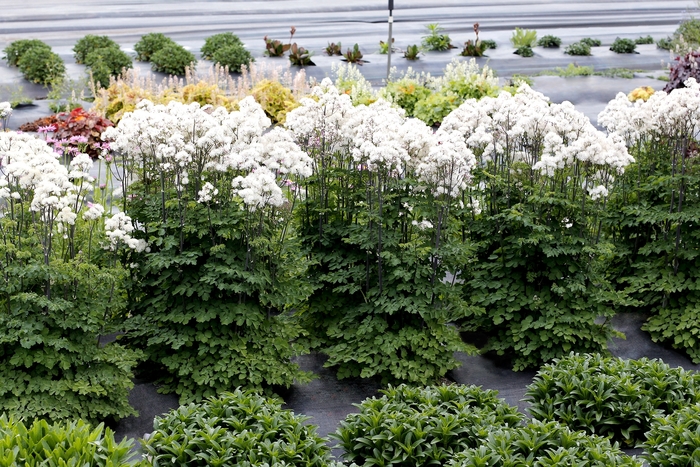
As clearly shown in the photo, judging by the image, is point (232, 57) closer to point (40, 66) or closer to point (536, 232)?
point (40, 66)

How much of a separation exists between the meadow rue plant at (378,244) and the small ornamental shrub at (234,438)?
1.39m

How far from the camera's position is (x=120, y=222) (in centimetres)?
598

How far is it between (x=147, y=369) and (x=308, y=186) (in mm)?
1971

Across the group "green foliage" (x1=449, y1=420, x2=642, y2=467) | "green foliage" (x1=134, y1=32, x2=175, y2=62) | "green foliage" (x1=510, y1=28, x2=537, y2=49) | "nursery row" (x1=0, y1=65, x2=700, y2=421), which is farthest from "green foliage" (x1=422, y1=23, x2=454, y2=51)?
"green foliage" (x1=449, y1=420, x2=642, y2=467)

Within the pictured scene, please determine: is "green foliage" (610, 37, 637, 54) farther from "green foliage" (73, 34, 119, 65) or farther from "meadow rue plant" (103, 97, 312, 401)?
"meadow rue plant" (103, 97, 312, 401)

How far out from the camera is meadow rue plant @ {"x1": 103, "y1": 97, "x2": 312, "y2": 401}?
6.23 m

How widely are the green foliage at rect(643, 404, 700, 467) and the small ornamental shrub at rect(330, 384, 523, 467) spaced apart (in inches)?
32.2

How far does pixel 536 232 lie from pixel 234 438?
3.10 metres

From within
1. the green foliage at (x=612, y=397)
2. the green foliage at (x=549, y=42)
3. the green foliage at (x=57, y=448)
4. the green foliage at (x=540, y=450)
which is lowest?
the green foliage at (x=612, y=397)

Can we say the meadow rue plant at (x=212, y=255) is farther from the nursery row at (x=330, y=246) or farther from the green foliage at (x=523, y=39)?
the green foliage at (x=523, y=39)

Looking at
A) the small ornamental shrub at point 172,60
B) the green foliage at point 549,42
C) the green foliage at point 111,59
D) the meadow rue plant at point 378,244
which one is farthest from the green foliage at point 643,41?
the meadow rue plant at point 378,244

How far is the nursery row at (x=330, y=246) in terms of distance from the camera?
5.89 meters

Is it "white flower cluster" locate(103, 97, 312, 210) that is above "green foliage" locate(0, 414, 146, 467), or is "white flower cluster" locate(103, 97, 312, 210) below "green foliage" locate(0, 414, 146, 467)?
above

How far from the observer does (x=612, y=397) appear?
5.92 m
